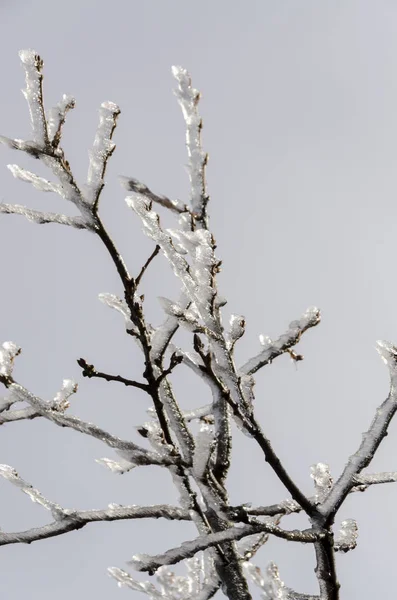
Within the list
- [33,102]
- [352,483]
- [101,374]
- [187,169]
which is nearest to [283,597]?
[352,483]

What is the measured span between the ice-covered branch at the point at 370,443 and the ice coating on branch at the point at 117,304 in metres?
1.43

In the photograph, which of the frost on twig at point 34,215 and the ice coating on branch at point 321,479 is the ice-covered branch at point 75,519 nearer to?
the ice coating on branch at point 321,479

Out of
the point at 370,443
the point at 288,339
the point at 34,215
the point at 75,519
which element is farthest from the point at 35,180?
the point at 370,443

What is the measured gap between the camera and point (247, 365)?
11.2ft

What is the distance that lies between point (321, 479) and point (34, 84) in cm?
272

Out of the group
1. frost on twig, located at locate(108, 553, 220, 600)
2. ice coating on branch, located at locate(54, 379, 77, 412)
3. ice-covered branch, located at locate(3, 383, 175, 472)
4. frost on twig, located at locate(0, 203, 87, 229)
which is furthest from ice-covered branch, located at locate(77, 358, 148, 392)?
frost on twig, located at locate(108, 553, 220, 600)

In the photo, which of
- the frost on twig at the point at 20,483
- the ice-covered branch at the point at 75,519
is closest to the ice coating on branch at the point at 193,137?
the ice-covered branch at the point at 75,519

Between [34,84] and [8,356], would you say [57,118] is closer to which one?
[34,84]

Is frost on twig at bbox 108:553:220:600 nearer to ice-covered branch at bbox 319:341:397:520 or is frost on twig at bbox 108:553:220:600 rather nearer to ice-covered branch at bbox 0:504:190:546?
ice-covered branch at bbox 0:504:190:546

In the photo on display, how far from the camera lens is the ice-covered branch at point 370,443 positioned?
2727mm

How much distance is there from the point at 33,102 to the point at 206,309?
1190 millimetres

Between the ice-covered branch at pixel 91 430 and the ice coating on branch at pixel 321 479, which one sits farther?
the ice coating on branch at pixel 321 479

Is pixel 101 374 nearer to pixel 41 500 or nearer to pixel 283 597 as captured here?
pixel 41 500

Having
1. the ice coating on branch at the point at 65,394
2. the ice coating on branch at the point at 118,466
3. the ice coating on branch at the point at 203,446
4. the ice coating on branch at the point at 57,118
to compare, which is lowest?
the ice coating on branch at the point at 203,446
